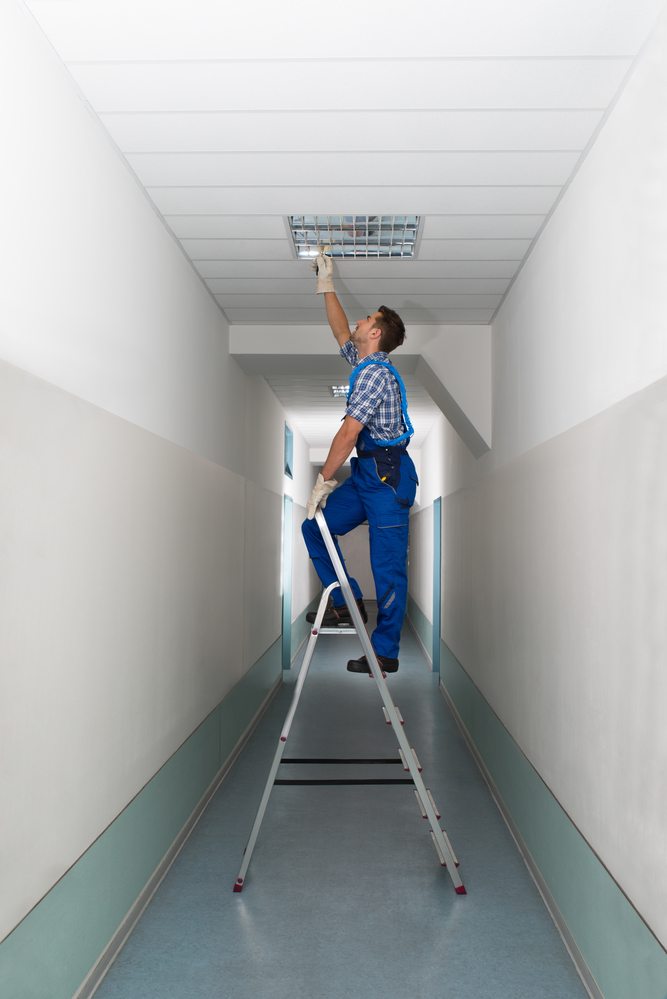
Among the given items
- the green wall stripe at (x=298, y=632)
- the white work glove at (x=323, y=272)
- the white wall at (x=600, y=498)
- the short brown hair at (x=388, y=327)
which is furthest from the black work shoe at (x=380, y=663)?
the green wall stripe at (x=298, y=632)

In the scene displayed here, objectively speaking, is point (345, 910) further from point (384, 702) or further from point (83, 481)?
point (83, 481)

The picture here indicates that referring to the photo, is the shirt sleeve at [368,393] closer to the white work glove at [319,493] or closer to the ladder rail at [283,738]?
the white work glove at [319,493]

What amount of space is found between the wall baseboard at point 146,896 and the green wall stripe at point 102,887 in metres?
0.03

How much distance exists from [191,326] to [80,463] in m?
1.67

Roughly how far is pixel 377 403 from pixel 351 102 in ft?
3.64

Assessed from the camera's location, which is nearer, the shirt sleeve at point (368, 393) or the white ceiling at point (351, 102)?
the white ceiling at point (351, 102)

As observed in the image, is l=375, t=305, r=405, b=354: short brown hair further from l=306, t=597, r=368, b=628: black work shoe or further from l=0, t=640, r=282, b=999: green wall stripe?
l=0, t=640, r=282, b=999: green wall stripe

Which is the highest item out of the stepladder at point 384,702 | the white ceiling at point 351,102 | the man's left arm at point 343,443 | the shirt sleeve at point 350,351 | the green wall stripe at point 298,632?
the white ceiling at point 351,102

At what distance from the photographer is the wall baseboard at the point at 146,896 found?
2.32 m

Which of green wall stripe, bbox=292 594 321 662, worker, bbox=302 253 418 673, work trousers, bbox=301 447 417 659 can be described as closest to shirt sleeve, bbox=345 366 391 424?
worker, bbox=302 253 418 673

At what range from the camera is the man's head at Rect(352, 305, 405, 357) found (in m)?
3.35

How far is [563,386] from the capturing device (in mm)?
2854

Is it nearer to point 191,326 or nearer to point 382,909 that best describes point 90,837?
point 382,909

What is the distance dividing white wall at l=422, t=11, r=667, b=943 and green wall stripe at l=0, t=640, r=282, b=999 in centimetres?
160
